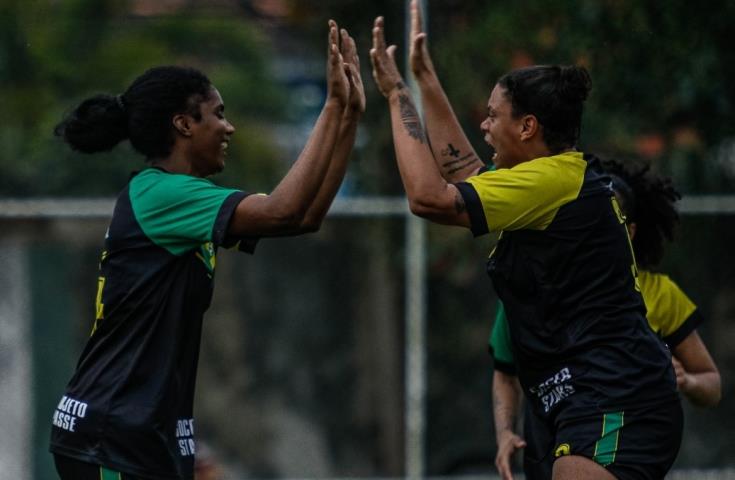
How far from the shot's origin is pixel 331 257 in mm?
8156

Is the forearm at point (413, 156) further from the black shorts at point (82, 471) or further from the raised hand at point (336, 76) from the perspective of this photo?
the black shorts at point (82, 471)

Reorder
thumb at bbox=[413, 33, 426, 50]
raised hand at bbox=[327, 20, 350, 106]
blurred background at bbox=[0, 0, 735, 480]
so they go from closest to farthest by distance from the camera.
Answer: raised hand at bbox=[327, 20, 350, 106], thumb at bbox=[413, 33, 426, 50], blurred background at bbox=[0, 0, 735, 480]

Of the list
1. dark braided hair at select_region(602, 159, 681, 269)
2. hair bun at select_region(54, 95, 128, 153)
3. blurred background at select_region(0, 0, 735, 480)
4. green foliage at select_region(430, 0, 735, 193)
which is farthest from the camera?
blurred background at select_region(0, 0, 735, 480)

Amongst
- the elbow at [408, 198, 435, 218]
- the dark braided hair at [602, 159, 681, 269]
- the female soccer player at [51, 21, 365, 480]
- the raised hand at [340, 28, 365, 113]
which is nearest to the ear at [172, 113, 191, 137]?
the female soccer player at [51, 21, 365, 480]

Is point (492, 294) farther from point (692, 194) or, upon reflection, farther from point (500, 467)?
Result: point (500, 467)

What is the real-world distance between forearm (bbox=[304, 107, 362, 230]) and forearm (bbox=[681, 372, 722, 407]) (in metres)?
1.53

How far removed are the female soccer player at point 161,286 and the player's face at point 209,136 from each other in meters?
0.03

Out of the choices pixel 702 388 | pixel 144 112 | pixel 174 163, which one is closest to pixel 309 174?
pixel 174 163

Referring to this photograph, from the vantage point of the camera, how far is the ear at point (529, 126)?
4207 mm

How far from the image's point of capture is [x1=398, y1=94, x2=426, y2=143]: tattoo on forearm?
4191mm

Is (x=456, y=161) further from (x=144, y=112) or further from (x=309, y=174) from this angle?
(x=144, y=112)

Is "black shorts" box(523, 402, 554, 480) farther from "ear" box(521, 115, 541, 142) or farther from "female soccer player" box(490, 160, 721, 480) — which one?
"ear" box(521, 115, 541, 142)

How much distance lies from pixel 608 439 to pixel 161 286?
1.39 m

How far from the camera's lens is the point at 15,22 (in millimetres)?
8094
